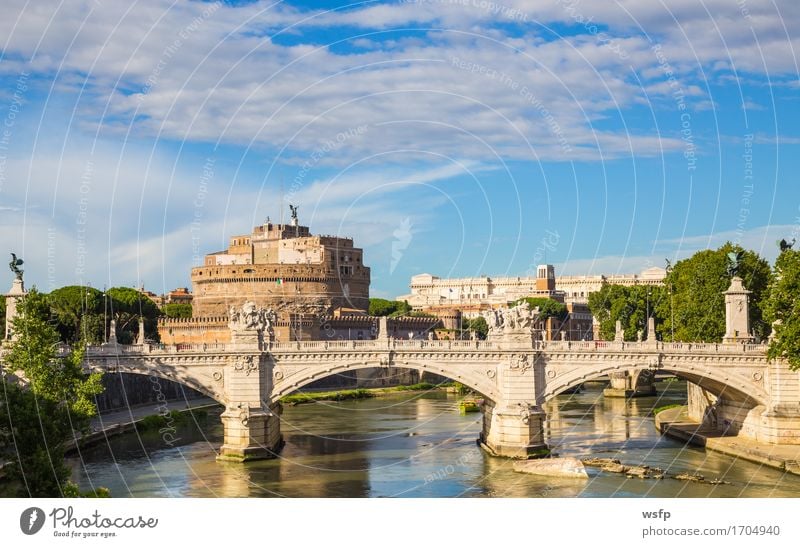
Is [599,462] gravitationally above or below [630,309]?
below

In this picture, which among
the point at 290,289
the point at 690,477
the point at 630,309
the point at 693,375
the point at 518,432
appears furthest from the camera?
the point at 290,289

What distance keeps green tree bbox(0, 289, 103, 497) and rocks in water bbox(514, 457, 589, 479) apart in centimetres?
1538

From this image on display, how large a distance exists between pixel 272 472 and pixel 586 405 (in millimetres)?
32176

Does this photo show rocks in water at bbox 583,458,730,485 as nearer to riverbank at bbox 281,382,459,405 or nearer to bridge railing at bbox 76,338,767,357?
bridge railing at bbox 76,338,767,357

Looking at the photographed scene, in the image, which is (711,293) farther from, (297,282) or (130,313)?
(297,282)

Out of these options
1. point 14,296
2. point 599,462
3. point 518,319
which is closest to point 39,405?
point 14,296

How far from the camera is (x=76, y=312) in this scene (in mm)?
71625

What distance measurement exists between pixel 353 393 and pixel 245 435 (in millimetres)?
32049

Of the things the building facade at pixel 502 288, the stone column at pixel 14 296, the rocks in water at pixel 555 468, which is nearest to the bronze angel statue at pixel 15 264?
the stone column at pixel 14 296

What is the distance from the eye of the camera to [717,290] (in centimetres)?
5512

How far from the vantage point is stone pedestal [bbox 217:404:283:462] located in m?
42.8
